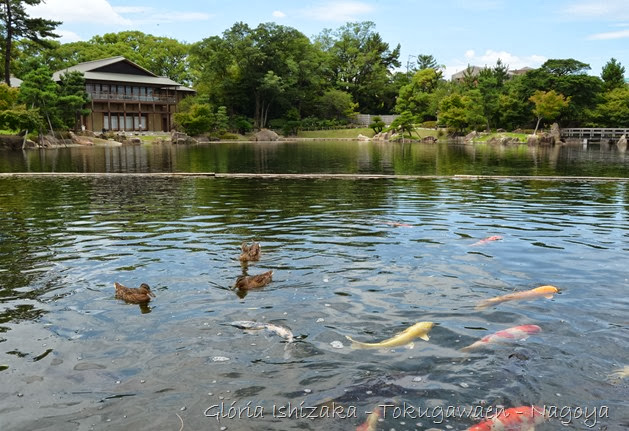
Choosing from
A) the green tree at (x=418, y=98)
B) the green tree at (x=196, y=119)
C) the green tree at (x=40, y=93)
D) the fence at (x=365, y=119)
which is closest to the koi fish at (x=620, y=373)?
the green tree at (x=40, y=93)

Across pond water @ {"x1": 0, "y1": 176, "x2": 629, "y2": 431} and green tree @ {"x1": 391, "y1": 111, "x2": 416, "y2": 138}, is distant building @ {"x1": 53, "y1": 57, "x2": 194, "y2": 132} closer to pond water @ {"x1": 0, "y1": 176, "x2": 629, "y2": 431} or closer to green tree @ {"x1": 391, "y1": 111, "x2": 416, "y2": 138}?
green tree @ {"x1": 391, "y1": 111, "x2": 416, "y2": 138}

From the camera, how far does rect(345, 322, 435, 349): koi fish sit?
587cm

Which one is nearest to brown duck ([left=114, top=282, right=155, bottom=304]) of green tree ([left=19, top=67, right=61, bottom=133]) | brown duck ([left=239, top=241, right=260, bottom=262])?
brown duck ([left=239, top=241, right=260, bottom=262])

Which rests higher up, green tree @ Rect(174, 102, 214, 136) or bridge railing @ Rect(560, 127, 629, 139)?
green tree @ Rect(174, 102, 214, 136)

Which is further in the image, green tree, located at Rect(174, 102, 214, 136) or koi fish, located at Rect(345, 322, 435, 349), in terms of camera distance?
green tree, located at Rect(174, 102, 214, 136)

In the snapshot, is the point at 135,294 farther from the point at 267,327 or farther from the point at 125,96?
the point at 125,96

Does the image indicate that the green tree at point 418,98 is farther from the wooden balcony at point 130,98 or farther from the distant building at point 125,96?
the wooden balcony at point 130,98

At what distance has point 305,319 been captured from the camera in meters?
6.61

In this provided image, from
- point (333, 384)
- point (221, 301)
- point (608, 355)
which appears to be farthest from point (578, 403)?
point (221, 301)

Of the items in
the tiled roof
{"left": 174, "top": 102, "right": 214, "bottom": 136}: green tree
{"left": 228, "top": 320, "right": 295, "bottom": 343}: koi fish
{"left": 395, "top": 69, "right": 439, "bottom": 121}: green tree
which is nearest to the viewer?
{"left": 228, "top": 320, "right": 295, "bottom": 343}: koi fish

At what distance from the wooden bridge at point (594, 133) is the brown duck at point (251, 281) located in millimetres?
66464

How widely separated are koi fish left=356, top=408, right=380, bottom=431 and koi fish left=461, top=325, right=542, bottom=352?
169cm

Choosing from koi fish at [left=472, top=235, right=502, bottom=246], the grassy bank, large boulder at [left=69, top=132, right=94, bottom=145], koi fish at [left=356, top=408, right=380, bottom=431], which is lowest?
koi fish at [left=356, top=408, right=380, bottom=431]

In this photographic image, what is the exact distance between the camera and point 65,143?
52.1 m
